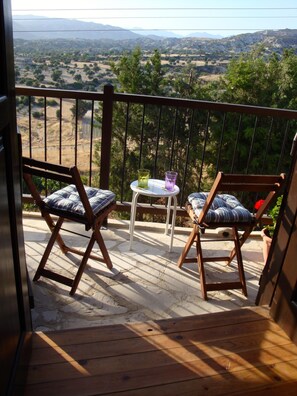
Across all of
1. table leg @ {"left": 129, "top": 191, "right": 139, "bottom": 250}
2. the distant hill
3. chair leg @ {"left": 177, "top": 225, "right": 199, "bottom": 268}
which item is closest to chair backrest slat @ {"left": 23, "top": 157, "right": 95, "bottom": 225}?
table leg @ {"left": 129, "top": 191, "right": 139, "bottom": 250}

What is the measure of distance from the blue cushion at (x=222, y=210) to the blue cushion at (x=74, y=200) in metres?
0.61

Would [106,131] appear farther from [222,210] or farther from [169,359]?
[169,359]

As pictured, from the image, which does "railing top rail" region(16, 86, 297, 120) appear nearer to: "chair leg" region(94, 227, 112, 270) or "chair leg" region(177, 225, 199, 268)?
"chair leg" region(177, 225, 199, 268)

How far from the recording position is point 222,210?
242 cm

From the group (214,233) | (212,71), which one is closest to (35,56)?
(212,71)

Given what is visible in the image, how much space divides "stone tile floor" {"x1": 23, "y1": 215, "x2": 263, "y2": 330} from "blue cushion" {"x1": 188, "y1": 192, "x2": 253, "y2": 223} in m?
0.50

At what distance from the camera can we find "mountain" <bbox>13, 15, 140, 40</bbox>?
2163 centimetres

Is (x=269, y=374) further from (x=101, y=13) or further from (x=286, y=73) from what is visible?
(x=101, y=13)

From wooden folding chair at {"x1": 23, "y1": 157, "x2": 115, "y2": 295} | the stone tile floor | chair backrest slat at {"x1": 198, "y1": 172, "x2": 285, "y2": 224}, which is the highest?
chair backrest slat at {"x1": 198, "y1": 172, "x2": 285, "y2": 224}

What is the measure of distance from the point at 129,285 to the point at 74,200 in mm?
688

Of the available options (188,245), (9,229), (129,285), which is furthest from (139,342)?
(188,245)

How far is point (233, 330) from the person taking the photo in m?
1.86

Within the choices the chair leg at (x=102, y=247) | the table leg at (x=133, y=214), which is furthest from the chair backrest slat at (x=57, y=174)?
the table leg at (x=133, y=214)

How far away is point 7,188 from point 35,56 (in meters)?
14.5
